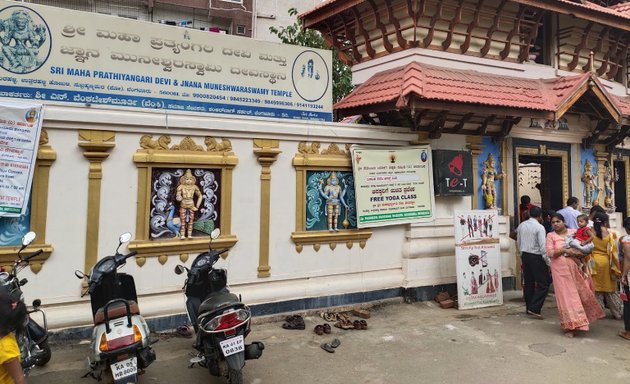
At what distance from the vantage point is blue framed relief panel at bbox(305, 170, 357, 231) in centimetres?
608

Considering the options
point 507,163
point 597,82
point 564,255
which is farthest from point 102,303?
point 597,82

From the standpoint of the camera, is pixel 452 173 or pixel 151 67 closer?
pixel 151 67

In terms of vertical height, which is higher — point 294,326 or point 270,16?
point 270,16

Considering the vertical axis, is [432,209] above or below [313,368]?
above

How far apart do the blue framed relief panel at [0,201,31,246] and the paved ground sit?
1241mm

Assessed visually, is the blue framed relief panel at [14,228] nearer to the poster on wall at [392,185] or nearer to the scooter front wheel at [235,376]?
the scooter front wheel at [235,376]

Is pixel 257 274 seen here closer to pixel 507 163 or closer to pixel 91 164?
pixel 91 164

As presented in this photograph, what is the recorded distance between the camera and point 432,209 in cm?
674

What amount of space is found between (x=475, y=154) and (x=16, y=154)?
Answer: 6549mm

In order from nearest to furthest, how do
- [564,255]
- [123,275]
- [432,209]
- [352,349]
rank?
[123,275]
[352,349]
[564,255]
[432,209]

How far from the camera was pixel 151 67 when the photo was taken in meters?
5.22

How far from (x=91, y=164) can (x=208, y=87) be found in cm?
171

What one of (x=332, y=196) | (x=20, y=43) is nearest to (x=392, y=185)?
(x=332, y=196)

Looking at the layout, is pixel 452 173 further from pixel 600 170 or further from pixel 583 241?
pixel 600 170
